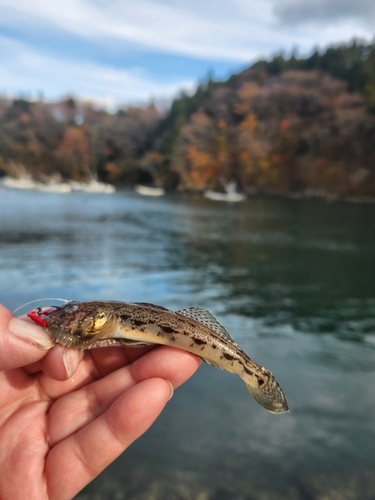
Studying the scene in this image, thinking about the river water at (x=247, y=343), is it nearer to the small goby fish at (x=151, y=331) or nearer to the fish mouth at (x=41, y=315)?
the small goby fish at (x=151, y=331)

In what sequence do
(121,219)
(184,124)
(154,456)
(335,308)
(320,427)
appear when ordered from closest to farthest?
1. (154,456)
2. (320,427)
3. (335,308)
4. (121,219)
5. (184,124)

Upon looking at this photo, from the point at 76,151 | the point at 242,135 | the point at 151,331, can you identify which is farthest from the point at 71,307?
the point at 76,151

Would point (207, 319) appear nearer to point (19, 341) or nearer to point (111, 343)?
point (111, 343)

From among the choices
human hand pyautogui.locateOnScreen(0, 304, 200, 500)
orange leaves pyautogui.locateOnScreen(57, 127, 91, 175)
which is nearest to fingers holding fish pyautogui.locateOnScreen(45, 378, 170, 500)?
human hand pyautogui.locateOnScreen(0, 304, 200, 500)

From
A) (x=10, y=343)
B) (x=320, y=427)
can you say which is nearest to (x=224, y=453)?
(x=320, y=427)

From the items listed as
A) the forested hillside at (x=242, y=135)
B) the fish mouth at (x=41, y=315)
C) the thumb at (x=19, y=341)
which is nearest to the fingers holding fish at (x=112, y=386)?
the thumb at (x=19, y=341)

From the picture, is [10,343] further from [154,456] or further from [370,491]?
[370,491]
